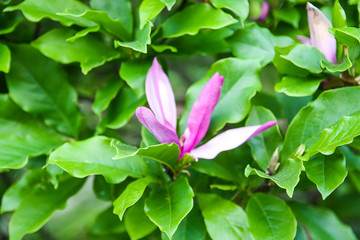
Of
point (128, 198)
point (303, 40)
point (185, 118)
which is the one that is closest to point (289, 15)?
point (303, 40)

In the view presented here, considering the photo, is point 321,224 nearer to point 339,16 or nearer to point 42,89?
point 339,16

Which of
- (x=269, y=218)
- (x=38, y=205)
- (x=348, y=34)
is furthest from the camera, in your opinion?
(x=38, y=205)

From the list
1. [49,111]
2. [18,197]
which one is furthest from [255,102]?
[18,197]

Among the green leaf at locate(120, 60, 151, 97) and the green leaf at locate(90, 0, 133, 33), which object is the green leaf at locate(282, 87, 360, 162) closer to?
the green leaf at locate(120, 60, 151, 97)

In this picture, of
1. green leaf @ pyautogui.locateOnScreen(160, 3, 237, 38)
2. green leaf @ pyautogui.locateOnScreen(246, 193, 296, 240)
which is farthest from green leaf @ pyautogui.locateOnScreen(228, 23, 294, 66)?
green leaf @ pyautogui.locateOnScreen(246, 193, 296, 240)

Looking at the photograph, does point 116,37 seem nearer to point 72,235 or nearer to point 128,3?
point 128,3

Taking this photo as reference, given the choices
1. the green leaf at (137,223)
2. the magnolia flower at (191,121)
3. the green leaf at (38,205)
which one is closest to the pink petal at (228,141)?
the magnolia flower at (191,121)

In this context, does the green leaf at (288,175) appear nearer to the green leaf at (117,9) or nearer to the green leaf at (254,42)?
the green leaf at (254,42)

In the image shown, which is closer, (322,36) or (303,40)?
(322,36)
